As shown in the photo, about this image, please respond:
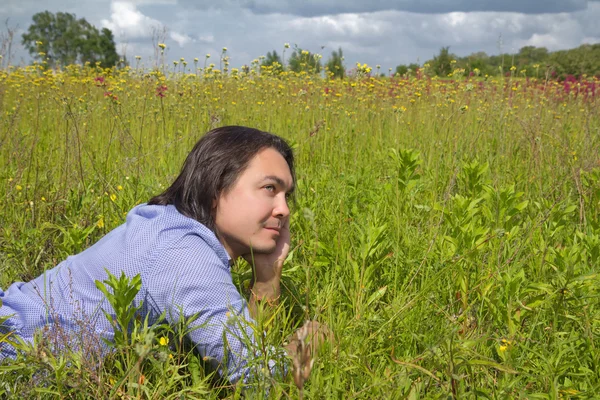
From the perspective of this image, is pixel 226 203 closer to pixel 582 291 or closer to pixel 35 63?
pixel 582 291

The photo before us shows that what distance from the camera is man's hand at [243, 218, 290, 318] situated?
2.09 meters

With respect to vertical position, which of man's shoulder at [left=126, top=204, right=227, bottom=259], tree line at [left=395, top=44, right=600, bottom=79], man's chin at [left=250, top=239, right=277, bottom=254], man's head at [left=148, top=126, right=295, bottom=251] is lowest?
man's chin at [left=250, top=239, right=277, bottom=254]

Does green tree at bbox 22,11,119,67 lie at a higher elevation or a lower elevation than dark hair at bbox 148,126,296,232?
higher

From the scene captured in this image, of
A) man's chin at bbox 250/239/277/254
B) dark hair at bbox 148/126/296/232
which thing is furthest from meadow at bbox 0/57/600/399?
dark hair at bbox 148/126/296/232

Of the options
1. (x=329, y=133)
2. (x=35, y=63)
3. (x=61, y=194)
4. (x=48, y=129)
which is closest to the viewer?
(x=61, y=194)

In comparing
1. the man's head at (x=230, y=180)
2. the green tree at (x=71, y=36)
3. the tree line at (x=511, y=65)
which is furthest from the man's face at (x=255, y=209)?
the green tree at (x=71, y=36)

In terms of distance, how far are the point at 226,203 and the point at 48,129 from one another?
3974 mm

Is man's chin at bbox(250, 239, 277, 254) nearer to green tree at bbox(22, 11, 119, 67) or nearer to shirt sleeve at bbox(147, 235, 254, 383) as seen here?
shirt sleeve at bbox(147, 235, 254, 383)

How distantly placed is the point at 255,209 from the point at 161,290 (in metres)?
0.43

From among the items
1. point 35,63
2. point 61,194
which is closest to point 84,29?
point 35,63

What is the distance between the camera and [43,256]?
272 centimetres

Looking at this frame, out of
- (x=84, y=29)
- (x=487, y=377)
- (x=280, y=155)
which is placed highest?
(x=84, y=29)

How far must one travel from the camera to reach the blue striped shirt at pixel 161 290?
170 centimetres

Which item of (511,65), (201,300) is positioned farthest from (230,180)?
(511,65)
